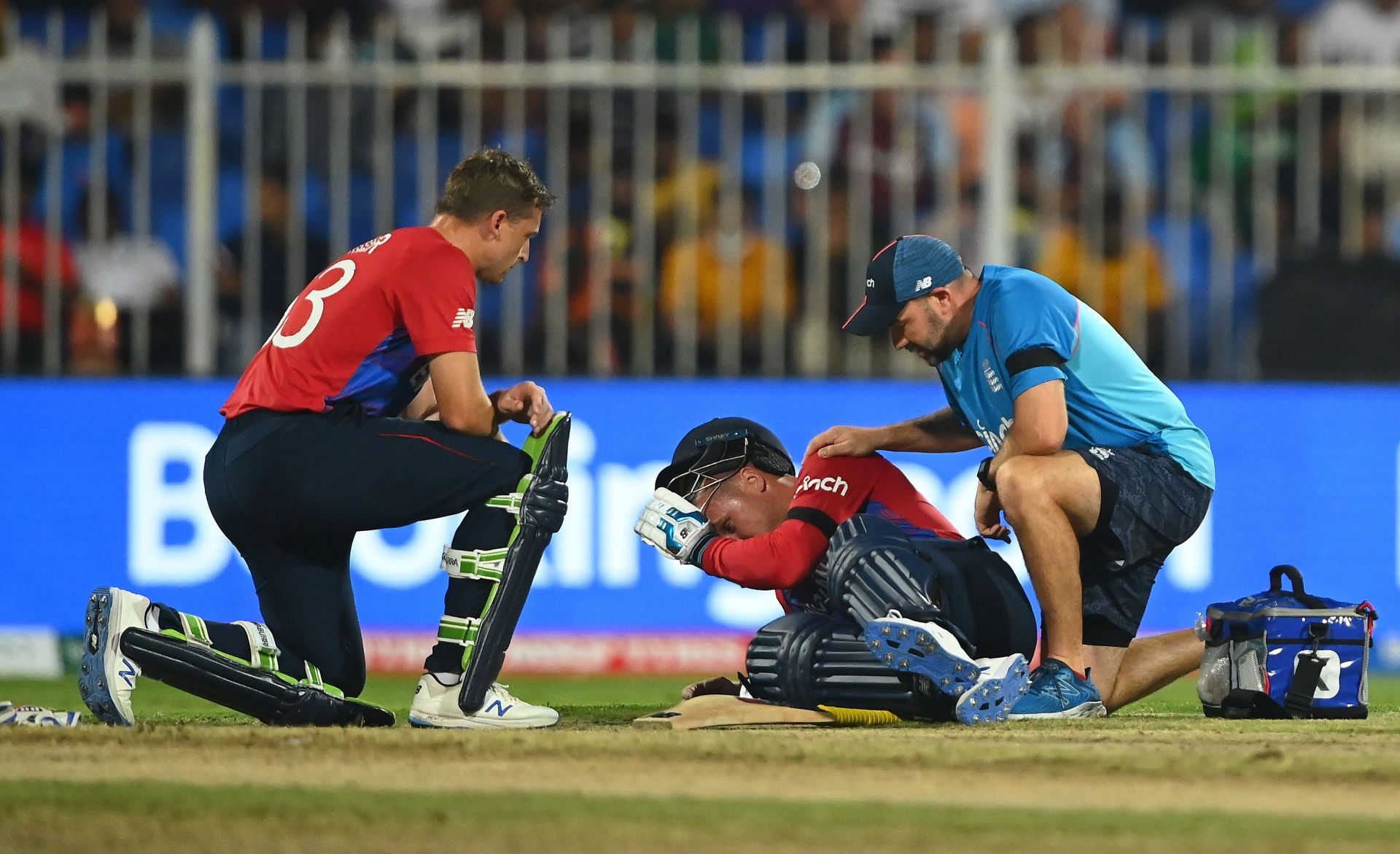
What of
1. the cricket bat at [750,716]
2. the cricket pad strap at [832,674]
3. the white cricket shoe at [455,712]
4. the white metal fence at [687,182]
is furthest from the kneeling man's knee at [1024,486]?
the white metal fence at [687,182]

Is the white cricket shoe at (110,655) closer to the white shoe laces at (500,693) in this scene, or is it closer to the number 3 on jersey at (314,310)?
the number 3 on jersey at (314,310)

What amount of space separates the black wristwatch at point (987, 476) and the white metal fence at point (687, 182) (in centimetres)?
372

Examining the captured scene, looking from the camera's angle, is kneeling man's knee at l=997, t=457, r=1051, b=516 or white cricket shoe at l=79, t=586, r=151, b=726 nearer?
white cricket shoe at l=79, t=586, r=151, b=726

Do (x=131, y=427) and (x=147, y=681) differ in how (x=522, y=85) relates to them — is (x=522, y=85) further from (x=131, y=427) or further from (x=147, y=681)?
(x=147, y=681)

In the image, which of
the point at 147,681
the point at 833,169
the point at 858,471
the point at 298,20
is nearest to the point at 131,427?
the point at 147,681

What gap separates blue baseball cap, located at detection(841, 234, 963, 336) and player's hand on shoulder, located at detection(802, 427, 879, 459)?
326 millimetres

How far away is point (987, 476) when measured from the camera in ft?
20.9

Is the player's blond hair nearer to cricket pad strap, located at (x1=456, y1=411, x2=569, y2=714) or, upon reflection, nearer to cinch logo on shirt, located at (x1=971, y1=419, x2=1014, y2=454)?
cricket pad strap, located at (x1=456, y1=411, x2=569, y2=714)

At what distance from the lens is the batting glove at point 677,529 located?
6223mm

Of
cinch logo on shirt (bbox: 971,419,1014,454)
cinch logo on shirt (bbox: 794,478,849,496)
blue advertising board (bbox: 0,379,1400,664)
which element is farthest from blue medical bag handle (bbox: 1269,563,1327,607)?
blue advertising board (bbox: 0,379,1400,664)

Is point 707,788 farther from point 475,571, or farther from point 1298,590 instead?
point 1298,590

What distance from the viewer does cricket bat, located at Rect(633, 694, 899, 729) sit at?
229 inches

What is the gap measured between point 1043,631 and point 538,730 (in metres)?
1.64

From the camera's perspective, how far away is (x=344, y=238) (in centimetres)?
1013
